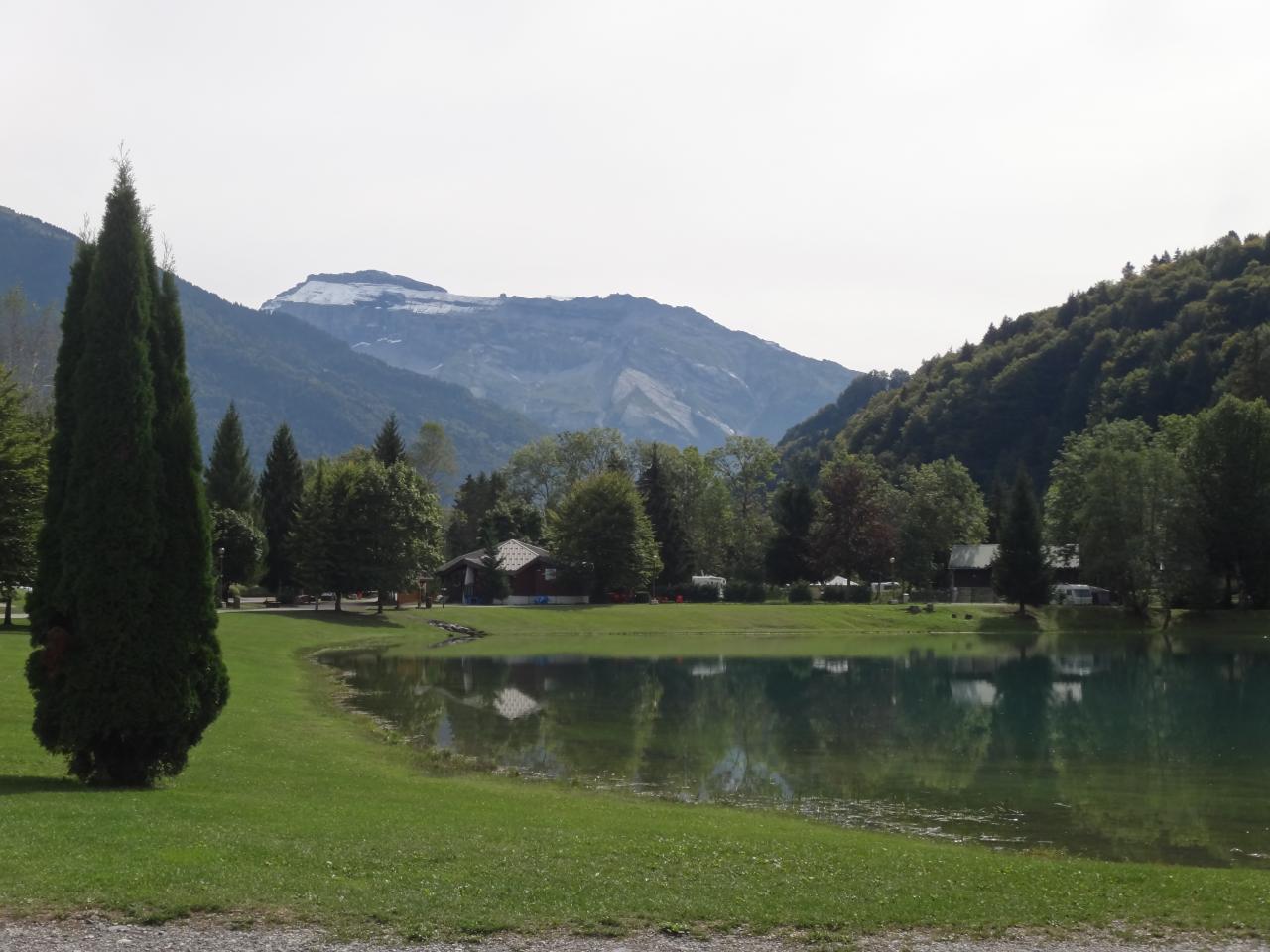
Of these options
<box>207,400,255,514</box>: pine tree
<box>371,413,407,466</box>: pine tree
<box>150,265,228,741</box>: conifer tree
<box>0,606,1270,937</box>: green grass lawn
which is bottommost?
<box>0,606,1270,937</box>: green grass lawn

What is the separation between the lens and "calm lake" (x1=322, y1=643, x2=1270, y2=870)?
2188cm

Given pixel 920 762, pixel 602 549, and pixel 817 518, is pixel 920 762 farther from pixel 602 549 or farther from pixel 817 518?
pixel 817 518

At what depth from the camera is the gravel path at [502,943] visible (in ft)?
33.0

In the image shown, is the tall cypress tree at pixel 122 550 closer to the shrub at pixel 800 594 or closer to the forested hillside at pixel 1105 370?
the shrub at pixel 800 594

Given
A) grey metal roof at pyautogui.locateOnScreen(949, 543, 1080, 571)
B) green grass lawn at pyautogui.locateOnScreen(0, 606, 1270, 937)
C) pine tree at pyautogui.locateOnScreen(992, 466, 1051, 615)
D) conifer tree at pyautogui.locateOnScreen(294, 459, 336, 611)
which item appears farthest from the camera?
grey metal roof at pyautogui.locateOnScreen(949, 543, 1080, 571)

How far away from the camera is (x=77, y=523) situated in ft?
57.9

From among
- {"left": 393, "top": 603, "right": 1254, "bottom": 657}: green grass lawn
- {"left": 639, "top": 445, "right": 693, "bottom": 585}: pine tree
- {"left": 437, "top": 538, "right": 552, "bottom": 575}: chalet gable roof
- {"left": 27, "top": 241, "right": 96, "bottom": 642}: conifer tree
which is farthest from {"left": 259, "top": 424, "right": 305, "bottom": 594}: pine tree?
{"left": 27, "top": 241, "right": 96, "bottom": 642}: conifer tree

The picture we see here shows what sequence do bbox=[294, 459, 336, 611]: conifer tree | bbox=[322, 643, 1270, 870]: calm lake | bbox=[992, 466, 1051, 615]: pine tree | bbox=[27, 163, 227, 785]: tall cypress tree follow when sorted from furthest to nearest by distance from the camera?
bbox=[992, 466, 1051, 615]: pine tree < bbox=[294, 459, 336, 611]: conifer tree < bbox=[322, 643, 1270, 870]: calm lake < bbox=[27, 163, 227, 785]: tall cypress tree

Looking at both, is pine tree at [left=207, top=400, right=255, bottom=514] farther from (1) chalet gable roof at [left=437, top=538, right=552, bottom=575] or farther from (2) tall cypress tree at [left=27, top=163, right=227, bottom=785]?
(2) tall cypress tree at [left=27, top=163, right=227, bottom=785]

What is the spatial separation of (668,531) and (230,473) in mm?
40415

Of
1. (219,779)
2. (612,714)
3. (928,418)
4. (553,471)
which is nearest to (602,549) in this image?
(553,471)

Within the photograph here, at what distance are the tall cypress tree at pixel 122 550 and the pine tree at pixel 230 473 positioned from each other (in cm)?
7417

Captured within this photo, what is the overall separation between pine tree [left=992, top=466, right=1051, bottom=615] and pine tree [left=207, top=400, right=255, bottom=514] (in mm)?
60078

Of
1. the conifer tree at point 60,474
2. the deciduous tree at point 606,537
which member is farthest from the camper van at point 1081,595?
the conifer tree at point 60,474
